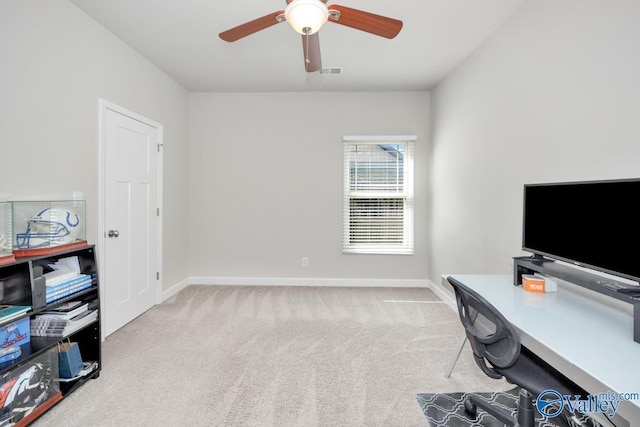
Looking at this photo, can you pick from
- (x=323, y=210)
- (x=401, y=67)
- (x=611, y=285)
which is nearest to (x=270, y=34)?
(x=401, y=67)

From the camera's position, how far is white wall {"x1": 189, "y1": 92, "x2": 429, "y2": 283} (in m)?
4.39

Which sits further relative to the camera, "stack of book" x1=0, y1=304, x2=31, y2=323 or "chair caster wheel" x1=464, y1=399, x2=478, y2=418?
"chair caster wheel" x1=464, y1=399, x2=478, y2=418

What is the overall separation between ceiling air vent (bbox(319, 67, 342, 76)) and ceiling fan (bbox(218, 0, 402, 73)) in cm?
150

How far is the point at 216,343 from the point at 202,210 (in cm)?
225

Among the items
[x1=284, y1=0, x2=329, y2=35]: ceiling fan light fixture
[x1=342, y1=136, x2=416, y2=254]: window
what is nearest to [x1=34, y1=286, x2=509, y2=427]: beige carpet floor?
[x1=342, y1=136, x2=416, y2=254]: window

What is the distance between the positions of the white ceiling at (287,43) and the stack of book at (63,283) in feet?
6.66

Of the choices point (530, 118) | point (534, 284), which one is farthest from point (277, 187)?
point (534, 284)

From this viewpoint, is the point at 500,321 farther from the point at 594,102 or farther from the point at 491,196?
the point at 491,196

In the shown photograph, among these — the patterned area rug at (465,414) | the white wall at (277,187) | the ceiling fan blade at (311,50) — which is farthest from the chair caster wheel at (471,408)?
the white wall at (277,187)

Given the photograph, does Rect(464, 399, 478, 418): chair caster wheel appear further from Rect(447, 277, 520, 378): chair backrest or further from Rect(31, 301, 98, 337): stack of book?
Rect(31, 301, 98, 337): stack of book

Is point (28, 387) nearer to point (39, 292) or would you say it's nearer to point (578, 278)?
point (39, 292)

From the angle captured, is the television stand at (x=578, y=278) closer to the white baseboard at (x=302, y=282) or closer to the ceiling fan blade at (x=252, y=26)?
the ceiling fan blade at (x=252, y=26)

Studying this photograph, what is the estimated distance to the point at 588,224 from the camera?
1584 millimetres

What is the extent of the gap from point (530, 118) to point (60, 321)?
3.44 metres
